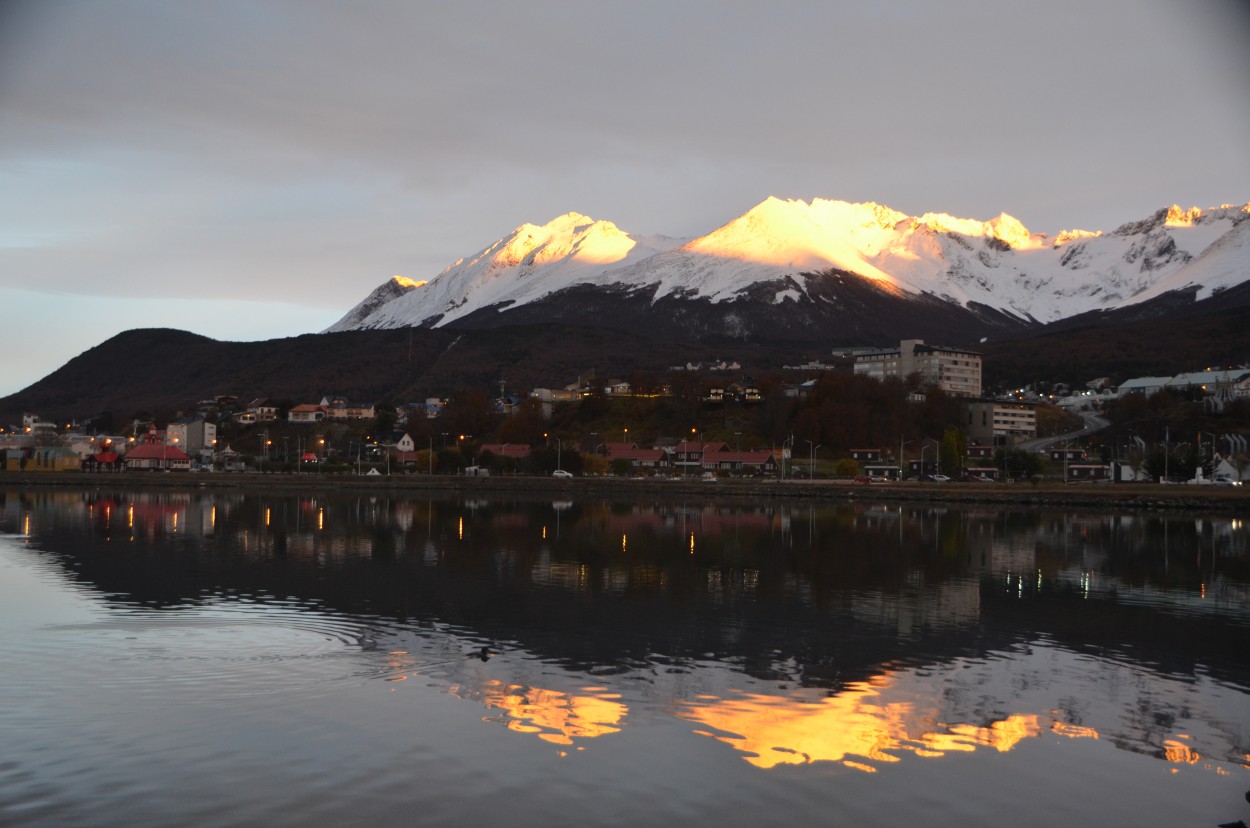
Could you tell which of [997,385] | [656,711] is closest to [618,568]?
[656,711]

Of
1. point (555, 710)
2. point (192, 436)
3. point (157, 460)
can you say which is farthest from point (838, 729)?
point (192, 436)

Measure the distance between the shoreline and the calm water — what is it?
36906 millimetres

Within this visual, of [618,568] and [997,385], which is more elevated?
[997,385]

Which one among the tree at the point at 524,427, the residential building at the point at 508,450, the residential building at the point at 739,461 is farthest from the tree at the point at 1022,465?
the tree at the point at 524,427

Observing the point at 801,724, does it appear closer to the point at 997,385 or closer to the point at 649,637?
the point at 649,637

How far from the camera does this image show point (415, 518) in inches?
2276

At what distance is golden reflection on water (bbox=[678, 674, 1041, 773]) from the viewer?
14.3 metres

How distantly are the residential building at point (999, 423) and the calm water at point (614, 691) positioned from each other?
9440cm

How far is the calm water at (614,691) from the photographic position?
12.6 metres

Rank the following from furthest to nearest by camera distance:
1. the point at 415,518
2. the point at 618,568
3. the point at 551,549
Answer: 1. the point at 415,518
2. the point at 551,549
3. the point at 618,568

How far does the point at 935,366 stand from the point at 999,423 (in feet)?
104

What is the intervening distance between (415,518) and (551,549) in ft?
64.4

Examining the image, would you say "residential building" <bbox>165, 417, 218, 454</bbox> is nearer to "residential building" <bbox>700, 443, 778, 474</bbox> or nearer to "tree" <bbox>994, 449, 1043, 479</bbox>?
"residential building" <bbox>700, 443, 778, 474</bbox>

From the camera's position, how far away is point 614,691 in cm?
1730
